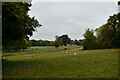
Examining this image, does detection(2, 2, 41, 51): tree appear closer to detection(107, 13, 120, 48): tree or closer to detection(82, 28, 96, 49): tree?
detection(107, 13, 120, 48): tree

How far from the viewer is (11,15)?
1842 centimetres

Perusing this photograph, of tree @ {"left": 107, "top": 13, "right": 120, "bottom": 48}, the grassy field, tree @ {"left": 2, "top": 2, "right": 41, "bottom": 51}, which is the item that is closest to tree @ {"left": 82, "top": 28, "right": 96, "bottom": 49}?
tree @ {"left": 107, "top": 13, "right": 120, "bottom": 48}

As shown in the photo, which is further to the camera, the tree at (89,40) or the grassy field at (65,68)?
the tree at (89,40)

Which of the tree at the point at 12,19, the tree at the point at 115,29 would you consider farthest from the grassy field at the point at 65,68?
the tree at the point at 115,29

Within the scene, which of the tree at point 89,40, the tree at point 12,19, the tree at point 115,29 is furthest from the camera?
the tree at point 89,40

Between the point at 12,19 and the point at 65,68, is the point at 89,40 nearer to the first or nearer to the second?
the point at 12,19

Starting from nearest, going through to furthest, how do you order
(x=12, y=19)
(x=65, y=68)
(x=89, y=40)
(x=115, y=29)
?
(x=65, y=68) < (x=12, y=19) < (x=115, y=29) < (x=89, y=40)

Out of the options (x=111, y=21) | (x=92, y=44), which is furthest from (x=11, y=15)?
(x=92, y=44)

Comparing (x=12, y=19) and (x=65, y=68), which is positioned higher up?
(x=12, y=19)

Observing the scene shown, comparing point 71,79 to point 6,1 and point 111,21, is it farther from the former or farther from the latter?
point 111,21

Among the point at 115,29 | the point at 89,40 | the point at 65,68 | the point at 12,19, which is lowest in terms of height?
the point at 65,68

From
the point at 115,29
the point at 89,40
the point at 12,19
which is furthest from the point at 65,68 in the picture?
the point at 89,40

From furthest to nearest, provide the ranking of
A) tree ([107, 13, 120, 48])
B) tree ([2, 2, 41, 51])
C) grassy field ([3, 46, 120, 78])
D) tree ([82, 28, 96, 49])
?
tree ([82, 28, 96, 49]), tree ([107, 13, 120, 48]), tree ([2, 2, 41, 51]), grassy field ([3, 46, 120, 78])

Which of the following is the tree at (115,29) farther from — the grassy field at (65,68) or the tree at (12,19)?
the tree at (12,19)
